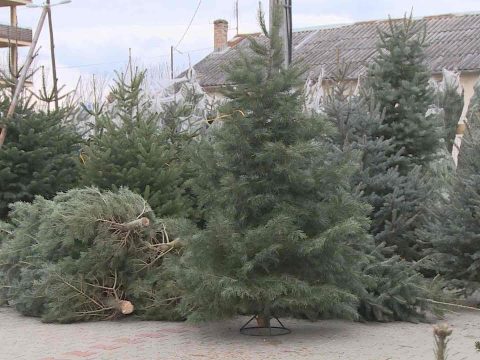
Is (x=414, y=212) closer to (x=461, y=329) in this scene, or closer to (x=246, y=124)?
(x=461, y=329)

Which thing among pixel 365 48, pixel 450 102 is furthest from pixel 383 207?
pixel 365 48

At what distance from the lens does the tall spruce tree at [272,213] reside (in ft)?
25.2

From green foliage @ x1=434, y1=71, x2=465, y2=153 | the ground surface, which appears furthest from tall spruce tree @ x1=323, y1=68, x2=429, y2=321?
green foliage @ x1=434, y1=71, x2=465, y2=153

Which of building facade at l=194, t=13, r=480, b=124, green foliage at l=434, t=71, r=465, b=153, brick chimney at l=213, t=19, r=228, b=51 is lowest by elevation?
green foliage at l=434, t=71, r=465, b=153

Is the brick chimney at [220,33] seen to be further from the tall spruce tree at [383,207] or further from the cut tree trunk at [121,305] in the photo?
the cut tree trunk at [121,305]

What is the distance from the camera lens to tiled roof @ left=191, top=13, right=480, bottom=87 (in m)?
29.1

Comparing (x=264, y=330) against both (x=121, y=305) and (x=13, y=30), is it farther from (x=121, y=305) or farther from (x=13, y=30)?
(x=13, y=30)

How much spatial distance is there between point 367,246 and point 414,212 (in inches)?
77.2

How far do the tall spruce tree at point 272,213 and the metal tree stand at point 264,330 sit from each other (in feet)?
0.55

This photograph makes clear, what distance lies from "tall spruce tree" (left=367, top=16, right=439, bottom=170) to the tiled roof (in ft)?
48.6

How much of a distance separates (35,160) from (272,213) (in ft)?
23.9

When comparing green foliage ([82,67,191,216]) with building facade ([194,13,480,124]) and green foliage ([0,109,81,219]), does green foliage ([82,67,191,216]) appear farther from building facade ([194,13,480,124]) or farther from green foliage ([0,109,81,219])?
building facade ([194,13,480,124])

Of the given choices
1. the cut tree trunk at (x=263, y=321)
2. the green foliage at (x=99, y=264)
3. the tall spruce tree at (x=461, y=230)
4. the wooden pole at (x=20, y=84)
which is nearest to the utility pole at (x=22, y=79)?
the wooden pole at (x=20, y=84)

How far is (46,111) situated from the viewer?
15164 mm
